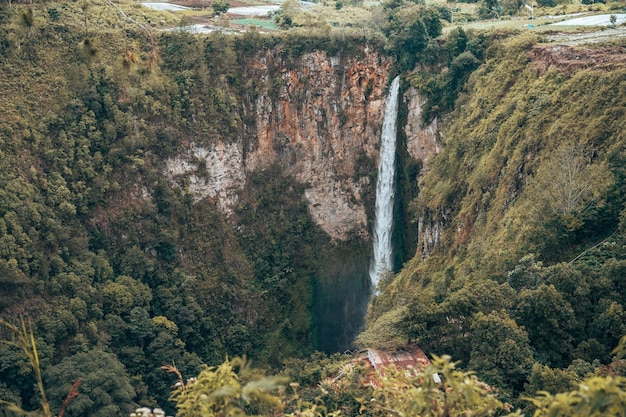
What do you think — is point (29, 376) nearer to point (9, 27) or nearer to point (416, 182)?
point (9, 27)

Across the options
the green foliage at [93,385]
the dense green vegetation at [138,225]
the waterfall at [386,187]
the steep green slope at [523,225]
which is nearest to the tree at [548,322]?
the steep green slope at [523,225]

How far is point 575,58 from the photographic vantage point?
32.1 m

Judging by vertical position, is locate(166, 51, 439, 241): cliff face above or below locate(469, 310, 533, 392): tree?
above

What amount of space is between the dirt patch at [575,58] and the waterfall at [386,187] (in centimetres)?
1039

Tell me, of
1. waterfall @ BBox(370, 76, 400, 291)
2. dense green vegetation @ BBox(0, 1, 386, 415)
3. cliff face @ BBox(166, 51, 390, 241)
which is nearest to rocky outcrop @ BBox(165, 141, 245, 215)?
cliff face @ BBox(166, 51, 390, 241)

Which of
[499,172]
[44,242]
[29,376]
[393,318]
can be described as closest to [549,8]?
[499,172]

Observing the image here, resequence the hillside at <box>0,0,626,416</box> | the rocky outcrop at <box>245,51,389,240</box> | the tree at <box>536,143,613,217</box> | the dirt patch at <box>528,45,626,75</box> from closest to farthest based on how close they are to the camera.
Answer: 1. the tree at <box>536,143,613,217</box>
2. the hillside at <box>0,0,626,416</box>
3. the dirt patch at <box>528,45,626,75</box>
4. the rocky outcrop at <box>245,51,389,240</box>

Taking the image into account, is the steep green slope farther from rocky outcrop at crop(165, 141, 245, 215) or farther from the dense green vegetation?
rocky outcrop at crop(165, 141, 245, 215)

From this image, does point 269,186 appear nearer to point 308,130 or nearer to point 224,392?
point 308,130

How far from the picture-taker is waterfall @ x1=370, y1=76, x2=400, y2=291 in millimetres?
43469

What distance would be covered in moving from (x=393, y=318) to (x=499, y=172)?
8.99 meters

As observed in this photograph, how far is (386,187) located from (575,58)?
14852mm

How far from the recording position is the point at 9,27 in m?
40.5

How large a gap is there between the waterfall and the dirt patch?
1039 centimetres
